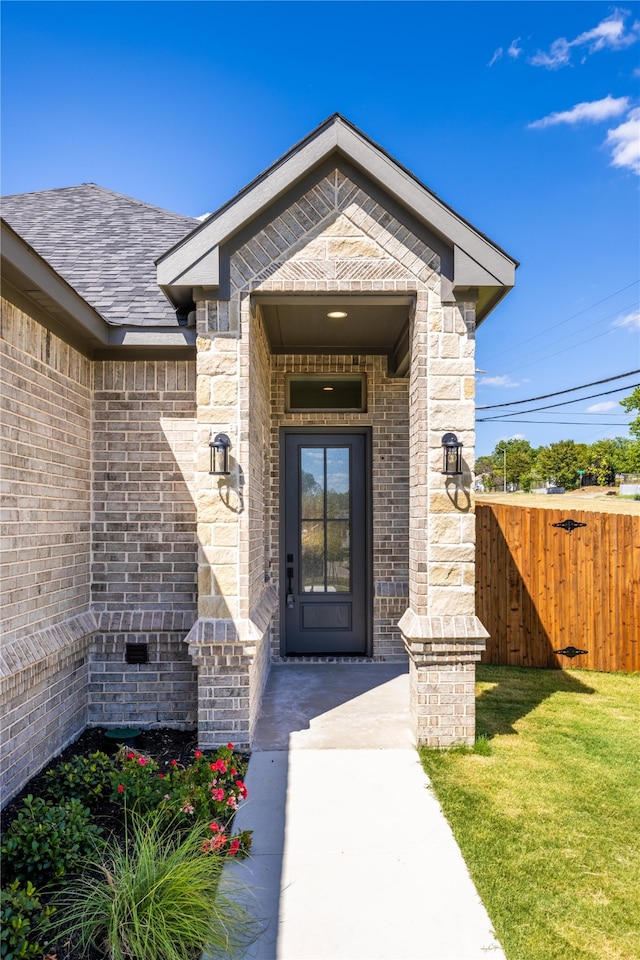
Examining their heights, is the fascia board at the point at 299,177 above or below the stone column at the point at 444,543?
above

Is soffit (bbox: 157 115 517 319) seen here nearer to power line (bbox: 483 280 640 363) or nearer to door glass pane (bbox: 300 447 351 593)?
door glass pane (bbox: 300 447 351 593)

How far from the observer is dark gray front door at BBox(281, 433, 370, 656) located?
22.8 feet

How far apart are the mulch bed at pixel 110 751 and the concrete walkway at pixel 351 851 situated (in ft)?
2.04

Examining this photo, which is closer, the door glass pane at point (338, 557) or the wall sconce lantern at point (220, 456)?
the wall sconce lantern at point (220, 456)

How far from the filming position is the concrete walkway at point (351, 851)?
2469mm

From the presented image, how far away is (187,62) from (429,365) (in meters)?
4.38

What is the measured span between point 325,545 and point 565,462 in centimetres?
5761

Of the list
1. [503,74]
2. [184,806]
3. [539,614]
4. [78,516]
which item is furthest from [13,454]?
[503,74]

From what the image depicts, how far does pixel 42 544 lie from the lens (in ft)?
13.6

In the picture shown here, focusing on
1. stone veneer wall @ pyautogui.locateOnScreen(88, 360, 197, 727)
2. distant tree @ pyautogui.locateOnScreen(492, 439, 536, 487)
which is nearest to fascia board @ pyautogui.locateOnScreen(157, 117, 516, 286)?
stone veneer wall @ pyautogui.locateOnScreen(88, 360, 197, 727)

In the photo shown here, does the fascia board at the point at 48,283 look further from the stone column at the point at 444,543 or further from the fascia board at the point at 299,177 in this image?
the stone column at the point at 444,543

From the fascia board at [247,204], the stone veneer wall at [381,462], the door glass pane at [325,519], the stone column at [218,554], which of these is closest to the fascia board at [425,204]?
the fascia board at [247,204]

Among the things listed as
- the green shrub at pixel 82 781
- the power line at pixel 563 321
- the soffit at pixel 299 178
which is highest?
the power line at pixel 563 321

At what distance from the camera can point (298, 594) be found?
692 centimetres
